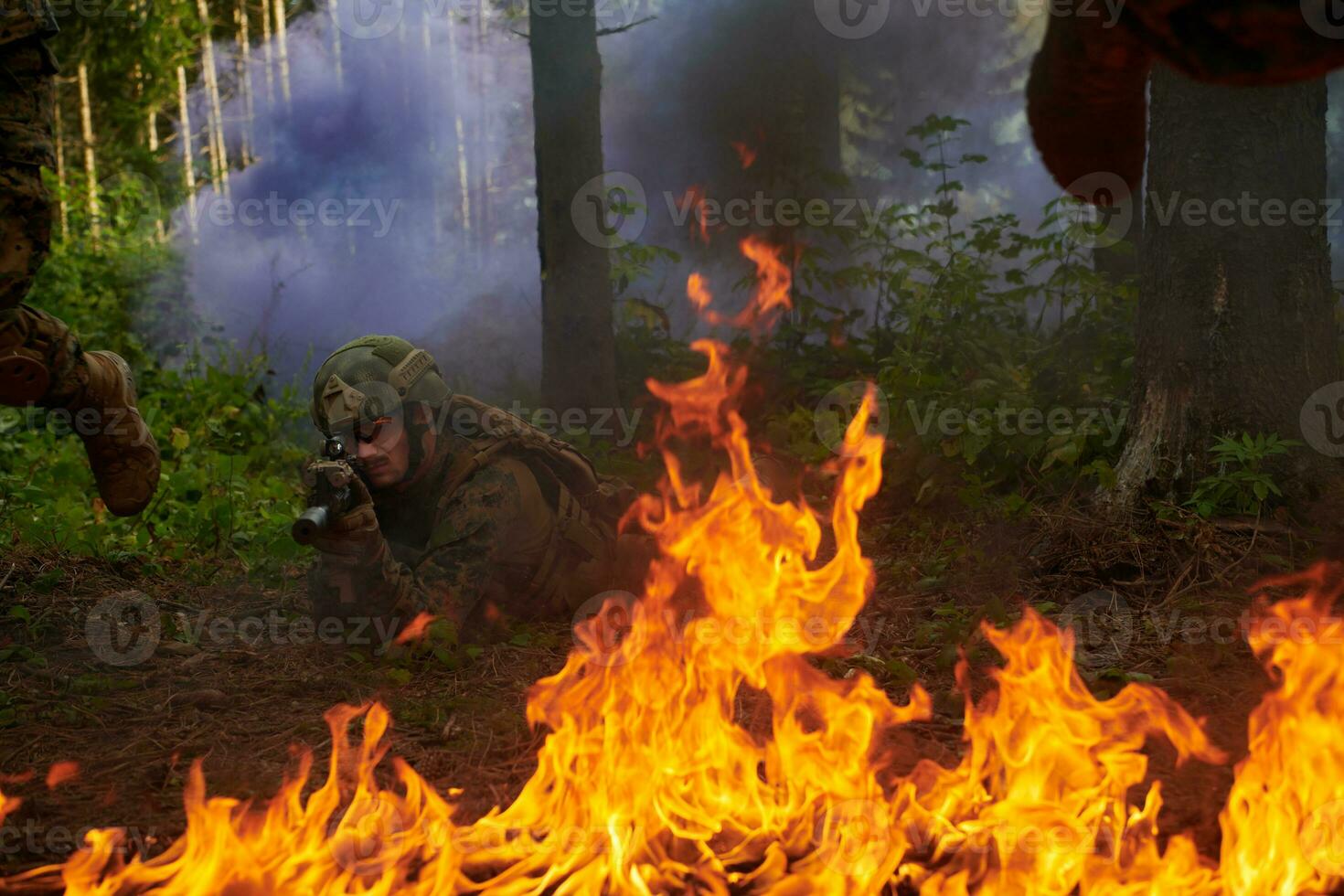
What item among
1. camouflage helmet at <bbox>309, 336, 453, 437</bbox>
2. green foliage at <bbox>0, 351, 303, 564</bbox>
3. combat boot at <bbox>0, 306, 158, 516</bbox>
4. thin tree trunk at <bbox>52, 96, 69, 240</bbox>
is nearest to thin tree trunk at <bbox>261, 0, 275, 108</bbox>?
thin tree trunk at <bbox>52, 96, 69, 240</bbox>

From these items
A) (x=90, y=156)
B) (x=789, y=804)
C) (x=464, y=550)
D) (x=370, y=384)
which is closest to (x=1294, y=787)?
(x=789, y=804)

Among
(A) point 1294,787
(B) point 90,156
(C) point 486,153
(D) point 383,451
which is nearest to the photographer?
(A) point 1294,787

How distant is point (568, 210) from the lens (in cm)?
753

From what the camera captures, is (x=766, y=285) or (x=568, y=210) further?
(x=766, y=285)

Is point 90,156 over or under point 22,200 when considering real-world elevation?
over

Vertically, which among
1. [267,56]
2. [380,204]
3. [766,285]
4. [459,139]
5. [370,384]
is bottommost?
[370,384]

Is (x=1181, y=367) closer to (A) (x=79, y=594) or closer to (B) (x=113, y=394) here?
(B) (x=113, y=394)

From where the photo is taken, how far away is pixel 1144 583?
4.51 meters

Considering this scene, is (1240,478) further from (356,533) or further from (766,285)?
(766,285)

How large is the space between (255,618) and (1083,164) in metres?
4.12

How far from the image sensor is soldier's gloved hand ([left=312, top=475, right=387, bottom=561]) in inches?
146

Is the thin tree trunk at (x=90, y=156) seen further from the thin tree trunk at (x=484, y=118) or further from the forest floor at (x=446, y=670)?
the forest floor at (x=446, y=670)

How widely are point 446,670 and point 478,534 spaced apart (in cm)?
55

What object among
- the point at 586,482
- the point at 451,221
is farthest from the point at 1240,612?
the point at 451,221
